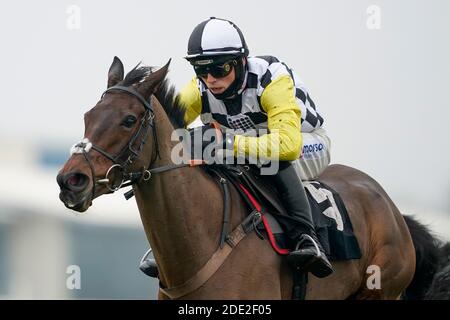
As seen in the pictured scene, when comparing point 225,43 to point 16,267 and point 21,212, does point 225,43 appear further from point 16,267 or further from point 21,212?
point 21,212

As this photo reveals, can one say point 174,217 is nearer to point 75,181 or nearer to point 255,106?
point 75,181

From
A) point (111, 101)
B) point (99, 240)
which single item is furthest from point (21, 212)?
point (111, 101)

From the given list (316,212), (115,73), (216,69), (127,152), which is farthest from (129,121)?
(316,212)

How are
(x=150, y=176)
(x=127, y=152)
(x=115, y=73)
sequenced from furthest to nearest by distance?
(x=115, y=73) → (x=150, y=176) → (x=127, y=152)

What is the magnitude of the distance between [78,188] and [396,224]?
2468 mm

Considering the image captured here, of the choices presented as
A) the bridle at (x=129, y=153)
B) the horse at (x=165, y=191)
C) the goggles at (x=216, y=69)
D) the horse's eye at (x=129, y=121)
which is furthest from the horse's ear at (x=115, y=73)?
the goggles at (x=216, y=69)

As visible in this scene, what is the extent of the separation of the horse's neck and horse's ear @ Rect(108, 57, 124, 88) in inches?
10.1

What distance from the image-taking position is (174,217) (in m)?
4.59

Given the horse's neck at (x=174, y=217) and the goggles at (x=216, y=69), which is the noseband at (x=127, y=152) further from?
the goggles at (x=216, y=69)

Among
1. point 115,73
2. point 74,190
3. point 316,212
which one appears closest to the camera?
point 74,190

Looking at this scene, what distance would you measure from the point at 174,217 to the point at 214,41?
952 mm

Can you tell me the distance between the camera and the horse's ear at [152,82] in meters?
4.55
